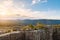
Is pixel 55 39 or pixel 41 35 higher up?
pixel 41 35

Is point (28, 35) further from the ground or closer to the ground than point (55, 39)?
further from the ground

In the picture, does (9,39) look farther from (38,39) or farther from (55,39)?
(55,39)

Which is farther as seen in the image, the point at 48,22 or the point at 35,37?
the point at 48,22

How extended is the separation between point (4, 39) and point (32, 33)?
795 millimetres

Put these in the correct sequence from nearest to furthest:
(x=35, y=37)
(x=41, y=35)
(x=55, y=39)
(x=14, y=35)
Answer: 1. (x=14, y=35)
2. (x=35, y=37)
3. (x=41, y=35)
4. (x=55, y=39)

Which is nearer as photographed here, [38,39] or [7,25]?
[38,39]

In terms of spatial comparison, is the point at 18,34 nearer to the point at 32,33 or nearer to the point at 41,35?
the point at 32,33

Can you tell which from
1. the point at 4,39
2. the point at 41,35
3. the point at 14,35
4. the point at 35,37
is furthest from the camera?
the point at 41,35

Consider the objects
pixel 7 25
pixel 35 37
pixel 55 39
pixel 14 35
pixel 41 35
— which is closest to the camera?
pixel 14 35

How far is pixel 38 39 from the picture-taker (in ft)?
11.7

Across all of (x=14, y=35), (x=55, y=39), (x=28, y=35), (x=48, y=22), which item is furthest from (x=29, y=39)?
(x=48, y=22)

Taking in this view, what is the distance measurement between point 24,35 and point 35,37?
0.27 metres

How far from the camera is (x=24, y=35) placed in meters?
3.50

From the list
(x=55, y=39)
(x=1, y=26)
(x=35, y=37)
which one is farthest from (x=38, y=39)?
(x=1, y=26)
